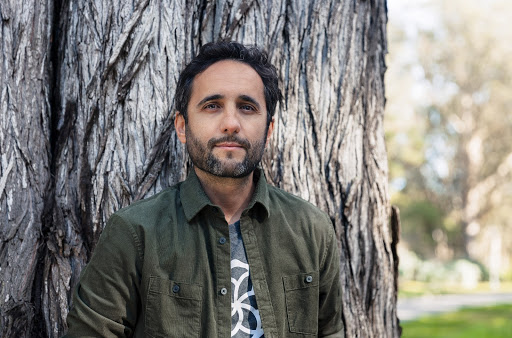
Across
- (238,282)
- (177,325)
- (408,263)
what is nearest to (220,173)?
(238,282)

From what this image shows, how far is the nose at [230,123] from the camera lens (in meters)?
2.10

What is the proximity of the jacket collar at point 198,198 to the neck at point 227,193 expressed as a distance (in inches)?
1.9

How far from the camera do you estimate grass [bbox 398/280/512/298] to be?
660 inches

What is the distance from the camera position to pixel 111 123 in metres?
2.57

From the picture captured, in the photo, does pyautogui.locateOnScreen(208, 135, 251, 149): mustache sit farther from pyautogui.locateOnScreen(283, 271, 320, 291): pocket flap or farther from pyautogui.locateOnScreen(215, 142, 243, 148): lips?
pyautogui.locateOnScreen(283, 271, 320, 291): pocket flap

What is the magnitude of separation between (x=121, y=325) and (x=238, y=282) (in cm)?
47

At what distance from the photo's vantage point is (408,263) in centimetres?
2250

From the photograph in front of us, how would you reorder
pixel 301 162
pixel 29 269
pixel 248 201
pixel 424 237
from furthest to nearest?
1. pixel 424 237
2. pixel 301 162
3. pixel 29 269
4. pixel 248 201

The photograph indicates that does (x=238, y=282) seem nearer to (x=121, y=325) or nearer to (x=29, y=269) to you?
(x=121, y=325)

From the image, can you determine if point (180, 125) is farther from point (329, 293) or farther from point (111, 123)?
point (329, 293)

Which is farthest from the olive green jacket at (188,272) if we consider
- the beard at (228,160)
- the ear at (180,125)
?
the ear at (180,125)

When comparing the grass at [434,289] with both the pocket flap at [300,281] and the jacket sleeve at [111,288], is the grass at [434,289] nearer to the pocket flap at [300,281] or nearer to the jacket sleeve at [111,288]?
the pocket flap at [300,281]

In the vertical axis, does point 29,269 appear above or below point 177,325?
above

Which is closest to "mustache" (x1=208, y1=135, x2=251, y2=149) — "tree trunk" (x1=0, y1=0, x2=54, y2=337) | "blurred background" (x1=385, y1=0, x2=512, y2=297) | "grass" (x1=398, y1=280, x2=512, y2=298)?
"tree trunk" (x1=0, y1=0, x2=54, y2=337)
